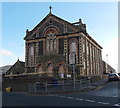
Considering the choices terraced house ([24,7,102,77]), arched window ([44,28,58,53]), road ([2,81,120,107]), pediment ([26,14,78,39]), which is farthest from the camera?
arched window ([44,28,58,53])

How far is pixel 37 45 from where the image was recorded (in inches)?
1706

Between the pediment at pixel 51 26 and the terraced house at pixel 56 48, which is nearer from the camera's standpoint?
A: the terraced house at pixel 56 48

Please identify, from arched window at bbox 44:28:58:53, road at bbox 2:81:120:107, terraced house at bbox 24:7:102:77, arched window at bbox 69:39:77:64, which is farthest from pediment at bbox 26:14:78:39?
road at bbox 2:81:120:107

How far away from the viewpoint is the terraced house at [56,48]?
127 feet

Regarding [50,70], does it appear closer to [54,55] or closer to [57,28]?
[54,55]

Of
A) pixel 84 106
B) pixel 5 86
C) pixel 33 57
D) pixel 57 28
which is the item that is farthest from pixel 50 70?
pixel 84 106

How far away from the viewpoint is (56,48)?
135 ft

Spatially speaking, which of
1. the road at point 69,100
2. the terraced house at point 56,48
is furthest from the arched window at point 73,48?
the road at point 69,100

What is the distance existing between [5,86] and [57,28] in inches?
672

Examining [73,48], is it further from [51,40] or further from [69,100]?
[69,100]

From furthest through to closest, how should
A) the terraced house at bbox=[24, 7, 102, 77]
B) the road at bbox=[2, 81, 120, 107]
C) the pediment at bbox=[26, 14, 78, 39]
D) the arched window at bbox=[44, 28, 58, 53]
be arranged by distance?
the arched window at bbox=[44, 28, 58, 53] → the pediment at bbox=[26, 14, 78, 39] → the terraced house at bbox=[24, 7, 102, 77] → the road at bbox=[2, 81, 120, 107]

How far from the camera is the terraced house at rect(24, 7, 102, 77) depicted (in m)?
38.6

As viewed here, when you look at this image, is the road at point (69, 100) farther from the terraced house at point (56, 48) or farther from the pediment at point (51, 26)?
the pediment at point (51, 26)

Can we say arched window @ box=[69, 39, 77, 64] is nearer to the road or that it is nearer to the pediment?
the pediment
